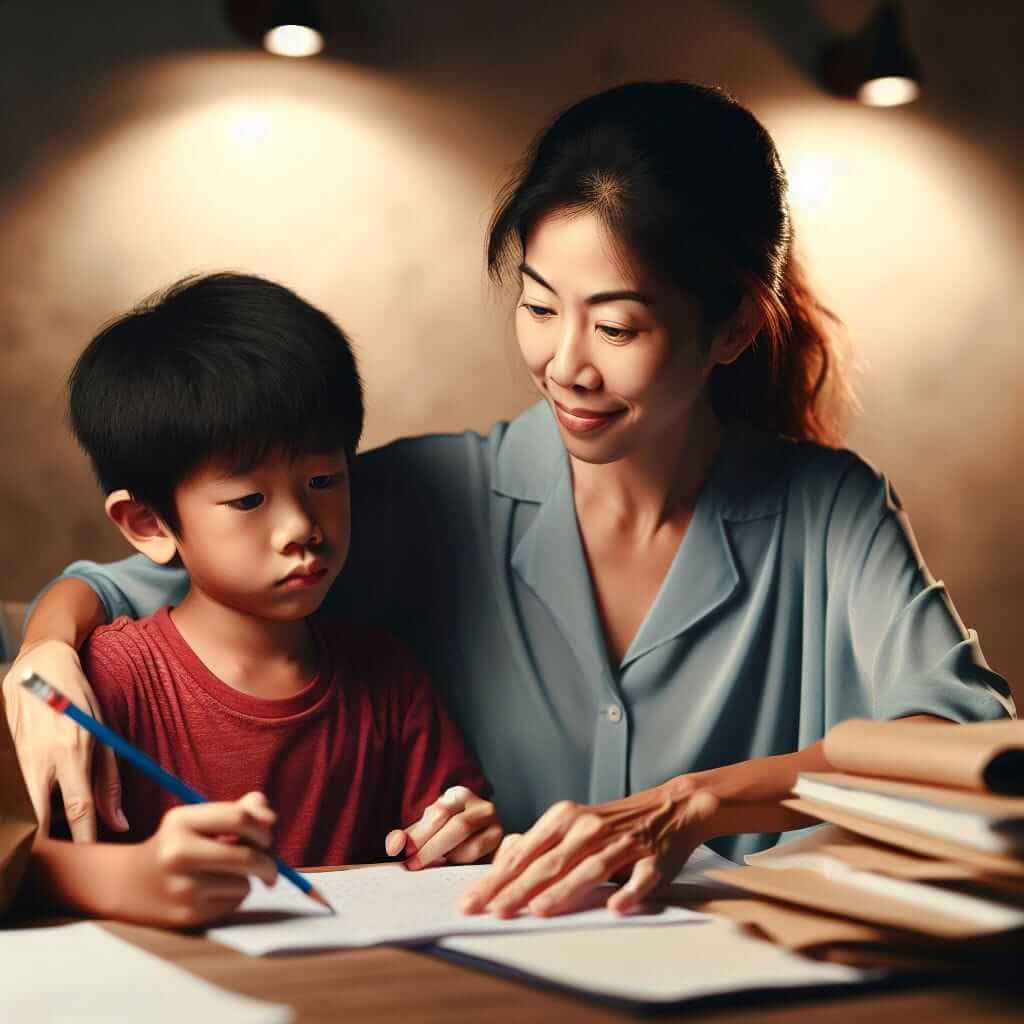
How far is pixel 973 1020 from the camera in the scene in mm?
618

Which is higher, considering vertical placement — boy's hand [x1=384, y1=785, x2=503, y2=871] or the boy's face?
the boy's face

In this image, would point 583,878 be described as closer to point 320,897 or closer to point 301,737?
point 320,897

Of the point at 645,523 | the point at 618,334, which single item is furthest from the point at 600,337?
the point at 645,523

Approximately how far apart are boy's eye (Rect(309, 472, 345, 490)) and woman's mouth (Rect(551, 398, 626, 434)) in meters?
0.26

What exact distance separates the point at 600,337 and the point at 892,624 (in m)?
0.39

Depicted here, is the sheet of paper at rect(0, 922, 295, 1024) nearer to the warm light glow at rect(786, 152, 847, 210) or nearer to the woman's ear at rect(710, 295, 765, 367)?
the woman's ear at rect(710, 295, 765, 367)

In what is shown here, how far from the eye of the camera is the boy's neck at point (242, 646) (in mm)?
1125

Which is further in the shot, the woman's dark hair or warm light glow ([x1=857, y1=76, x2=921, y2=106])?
warm light glow ([x1=857, y1=76, x2=921, y2=106])

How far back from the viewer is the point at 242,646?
1.13 meters

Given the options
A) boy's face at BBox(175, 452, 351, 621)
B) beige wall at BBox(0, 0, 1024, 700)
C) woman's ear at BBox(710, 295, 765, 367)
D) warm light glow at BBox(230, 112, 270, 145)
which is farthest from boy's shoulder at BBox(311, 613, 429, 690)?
warm light glow at BBox(230, 112, 270, 145)

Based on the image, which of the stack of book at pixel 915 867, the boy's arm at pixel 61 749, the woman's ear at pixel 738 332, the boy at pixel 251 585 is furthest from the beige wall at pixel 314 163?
the stack of book at pixel 915 867

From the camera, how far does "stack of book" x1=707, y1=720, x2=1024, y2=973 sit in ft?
2.25

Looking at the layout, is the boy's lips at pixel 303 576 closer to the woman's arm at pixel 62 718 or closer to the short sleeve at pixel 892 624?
the woman's arm at pixel 62 718

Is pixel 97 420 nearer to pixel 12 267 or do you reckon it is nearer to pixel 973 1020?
pixel 973 1020
